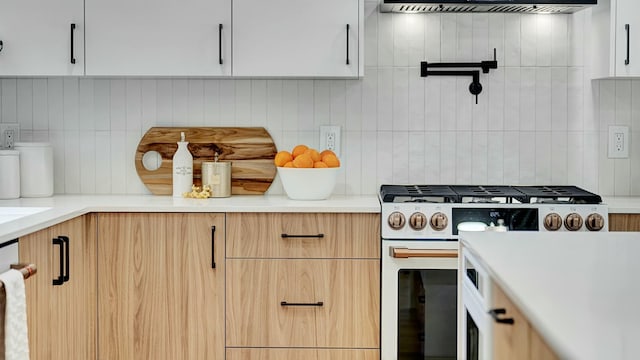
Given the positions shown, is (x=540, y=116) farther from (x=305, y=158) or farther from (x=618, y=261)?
(x=618, y=261)

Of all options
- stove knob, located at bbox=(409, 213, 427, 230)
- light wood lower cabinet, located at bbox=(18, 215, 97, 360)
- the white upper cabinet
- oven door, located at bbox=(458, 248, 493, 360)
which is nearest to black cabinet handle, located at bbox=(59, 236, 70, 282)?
light wood lower cabinet, located at bbox=(18, 215, 97, 360)

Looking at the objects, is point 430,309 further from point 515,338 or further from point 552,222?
Result: point 515,338

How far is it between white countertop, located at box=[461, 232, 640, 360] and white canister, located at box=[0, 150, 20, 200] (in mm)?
2109

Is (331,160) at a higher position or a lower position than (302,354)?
higher

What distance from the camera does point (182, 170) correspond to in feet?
10.5

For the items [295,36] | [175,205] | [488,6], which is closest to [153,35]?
[295,36]

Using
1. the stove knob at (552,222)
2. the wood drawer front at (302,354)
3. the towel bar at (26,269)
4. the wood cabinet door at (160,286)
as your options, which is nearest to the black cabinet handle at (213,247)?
the wood cabinet door at (160,286)

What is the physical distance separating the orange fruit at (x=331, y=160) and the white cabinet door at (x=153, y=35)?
1.79ft

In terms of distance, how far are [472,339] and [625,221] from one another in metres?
1.34

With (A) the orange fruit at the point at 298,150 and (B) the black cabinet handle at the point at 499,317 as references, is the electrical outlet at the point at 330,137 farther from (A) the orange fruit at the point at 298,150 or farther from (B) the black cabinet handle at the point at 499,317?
(B) the black cabinet handle at the point at 499,317

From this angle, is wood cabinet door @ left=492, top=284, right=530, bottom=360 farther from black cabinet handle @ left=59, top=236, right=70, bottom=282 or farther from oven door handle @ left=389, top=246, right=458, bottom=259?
black cabinet handle @ left=59, top=236, right=70, bottom=282

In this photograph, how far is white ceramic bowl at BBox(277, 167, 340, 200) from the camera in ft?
9.78

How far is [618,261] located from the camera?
1588mm

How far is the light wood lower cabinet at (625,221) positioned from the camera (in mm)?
2838
